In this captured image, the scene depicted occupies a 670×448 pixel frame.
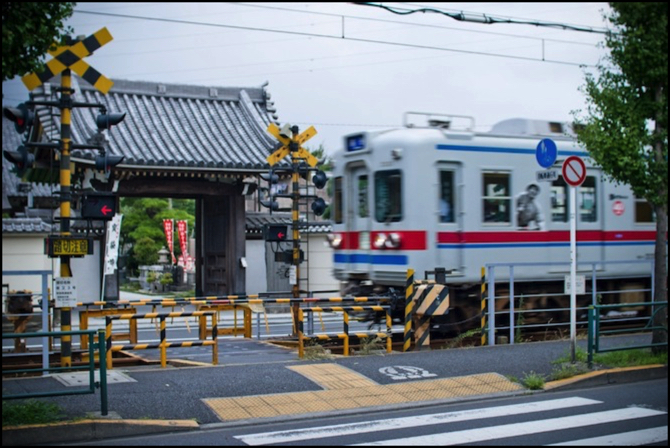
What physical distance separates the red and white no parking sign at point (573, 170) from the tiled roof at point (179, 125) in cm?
1536

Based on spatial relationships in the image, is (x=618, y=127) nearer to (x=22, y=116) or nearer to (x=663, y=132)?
(x=663, y=132)

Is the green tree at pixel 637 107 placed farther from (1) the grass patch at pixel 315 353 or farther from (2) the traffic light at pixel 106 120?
(2) the traffic light at pixel 106 120

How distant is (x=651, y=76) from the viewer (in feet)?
37.8

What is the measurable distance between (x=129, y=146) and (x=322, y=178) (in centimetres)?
915

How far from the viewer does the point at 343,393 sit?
9.68 m

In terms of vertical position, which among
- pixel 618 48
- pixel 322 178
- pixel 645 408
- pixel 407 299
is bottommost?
pixel 645 408

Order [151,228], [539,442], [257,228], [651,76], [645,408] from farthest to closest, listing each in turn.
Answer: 1. [151,228]
2. [257,228]
3. [651,76]
4. [645,408]
5. [539,442]

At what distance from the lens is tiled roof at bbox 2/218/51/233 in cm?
2372

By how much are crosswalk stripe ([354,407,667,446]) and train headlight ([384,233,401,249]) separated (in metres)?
5.95

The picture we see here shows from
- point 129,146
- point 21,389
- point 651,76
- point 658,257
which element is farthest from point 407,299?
point 129,146

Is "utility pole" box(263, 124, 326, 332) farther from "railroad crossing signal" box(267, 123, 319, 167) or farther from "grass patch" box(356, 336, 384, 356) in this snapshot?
"grass patch" box(356, 336, 384, 356)

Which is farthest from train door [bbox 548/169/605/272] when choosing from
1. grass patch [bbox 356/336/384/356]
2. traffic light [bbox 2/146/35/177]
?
traffic light [bbox 2/146/35/177]

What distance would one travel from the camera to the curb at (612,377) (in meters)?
10.4

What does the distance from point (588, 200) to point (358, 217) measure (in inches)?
200
